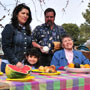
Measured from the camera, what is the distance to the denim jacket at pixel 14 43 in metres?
2.65

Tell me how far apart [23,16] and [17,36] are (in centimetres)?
26

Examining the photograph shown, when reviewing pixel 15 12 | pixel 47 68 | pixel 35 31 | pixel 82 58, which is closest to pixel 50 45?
pixel 35 31

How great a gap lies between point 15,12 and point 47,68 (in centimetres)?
104

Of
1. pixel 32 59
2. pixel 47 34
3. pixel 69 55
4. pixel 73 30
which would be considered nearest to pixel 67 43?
pixel 69 55

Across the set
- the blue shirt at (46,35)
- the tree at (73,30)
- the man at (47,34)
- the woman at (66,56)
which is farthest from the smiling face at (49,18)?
the tree at (73,30)

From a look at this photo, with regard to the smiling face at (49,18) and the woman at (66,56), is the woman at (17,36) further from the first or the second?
the smiling face at (49,18)

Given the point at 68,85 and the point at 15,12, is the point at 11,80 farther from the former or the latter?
the point at 15,12

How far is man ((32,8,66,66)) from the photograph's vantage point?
381 centimetres

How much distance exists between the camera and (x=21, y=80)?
1651mm

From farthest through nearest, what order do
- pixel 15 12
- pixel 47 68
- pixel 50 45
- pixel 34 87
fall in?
pixel 50 45 < pixel 15 12 < pixel 47 68 < pixel 34 87

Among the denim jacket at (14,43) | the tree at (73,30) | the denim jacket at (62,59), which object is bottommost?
the denim jacket at (62,59)

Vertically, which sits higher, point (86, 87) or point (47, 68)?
point (47, 68)

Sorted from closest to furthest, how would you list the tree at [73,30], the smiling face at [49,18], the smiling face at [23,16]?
the smiling face at [23,16], the smiling face at [49,18], the tree at [73,30]

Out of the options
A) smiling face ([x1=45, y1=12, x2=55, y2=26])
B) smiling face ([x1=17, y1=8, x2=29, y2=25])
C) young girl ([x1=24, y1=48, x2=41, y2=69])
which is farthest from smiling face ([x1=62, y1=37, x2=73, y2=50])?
smiling face ([x1=45, y1=12, x2=55, y2=26])
